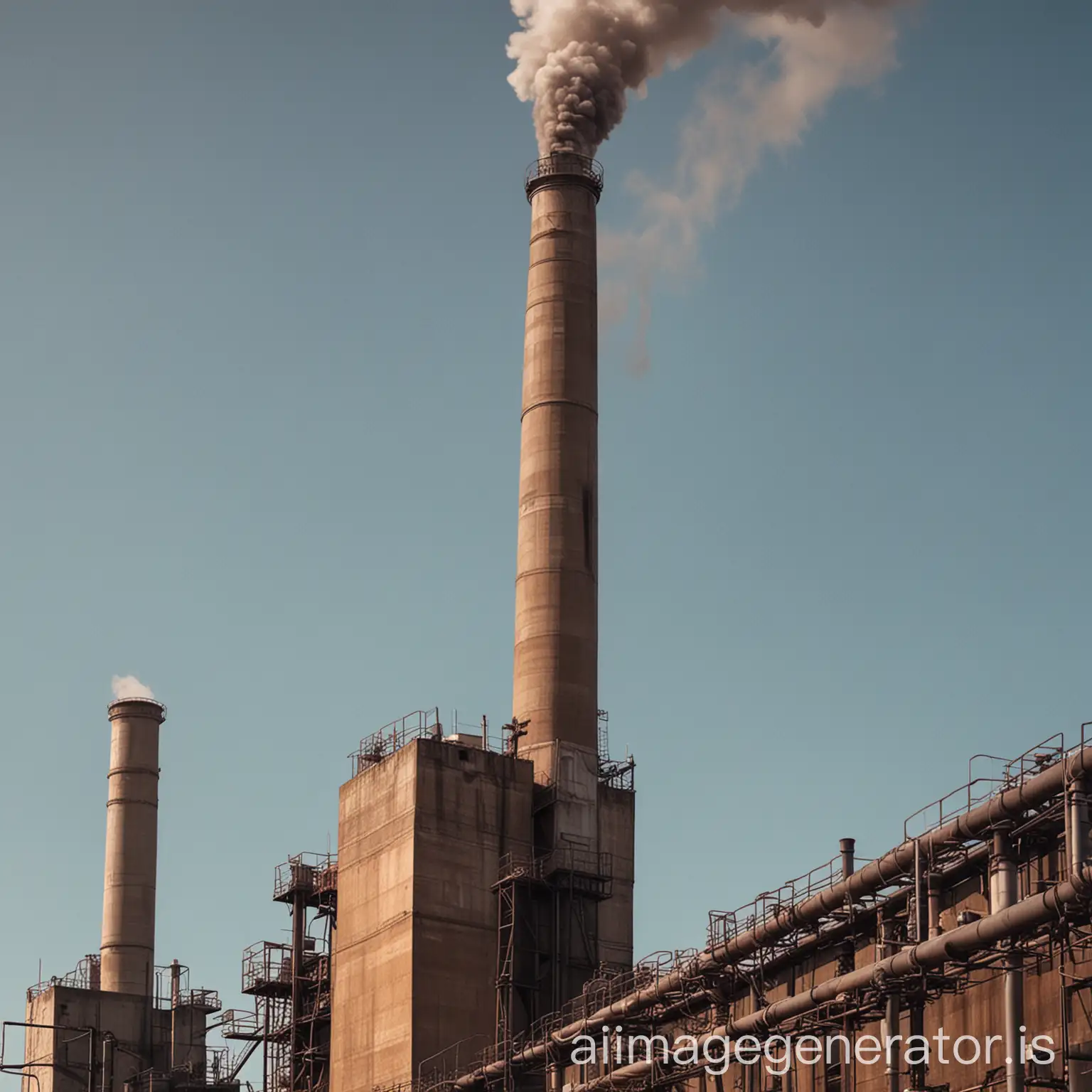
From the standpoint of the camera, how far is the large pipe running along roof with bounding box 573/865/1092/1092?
2770 cm

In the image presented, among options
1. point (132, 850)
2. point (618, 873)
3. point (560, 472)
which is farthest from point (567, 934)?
point (132, 850)

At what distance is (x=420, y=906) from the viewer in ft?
158

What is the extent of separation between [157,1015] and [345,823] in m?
23.3

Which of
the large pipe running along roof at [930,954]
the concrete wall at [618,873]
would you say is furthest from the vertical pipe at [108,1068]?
the large pipe running along roof at [930,954]

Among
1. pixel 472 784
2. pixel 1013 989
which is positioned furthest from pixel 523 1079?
pixel 1013 989

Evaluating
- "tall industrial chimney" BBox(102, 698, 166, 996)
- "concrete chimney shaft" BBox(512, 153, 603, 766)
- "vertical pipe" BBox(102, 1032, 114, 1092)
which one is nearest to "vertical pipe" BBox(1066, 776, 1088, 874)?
"concrete chimney shaft" BBox(512, 153, 603, 766)

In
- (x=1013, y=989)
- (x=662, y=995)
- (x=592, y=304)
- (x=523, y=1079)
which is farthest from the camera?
(x=592, y=304)

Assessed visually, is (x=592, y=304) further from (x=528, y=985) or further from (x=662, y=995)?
(x=662, y=995)

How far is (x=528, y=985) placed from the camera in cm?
4881

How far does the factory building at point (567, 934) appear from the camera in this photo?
1198 inches

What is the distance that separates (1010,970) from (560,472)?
26.8 meters

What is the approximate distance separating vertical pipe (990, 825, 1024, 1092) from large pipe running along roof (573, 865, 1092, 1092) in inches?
21.7

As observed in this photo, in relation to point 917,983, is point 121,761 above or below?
above

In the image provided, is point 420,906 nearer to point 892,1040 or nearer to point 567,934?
point 567,934
